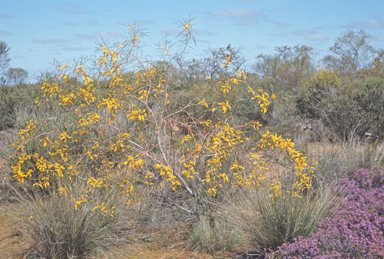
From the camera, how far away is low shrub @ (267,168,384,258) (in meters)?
3.17

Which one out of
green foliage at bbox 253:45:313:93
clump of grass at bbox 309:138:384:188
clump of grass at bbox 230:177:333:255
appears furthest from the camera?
green foliage at bbox 253:45:313:93

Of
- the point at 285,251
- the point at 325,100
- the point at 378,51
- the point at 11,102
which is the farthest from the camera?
the point at 378,51

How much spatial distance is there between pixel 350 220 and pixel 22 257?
3474 mm

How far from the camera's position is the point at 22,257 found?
4129 millimetres

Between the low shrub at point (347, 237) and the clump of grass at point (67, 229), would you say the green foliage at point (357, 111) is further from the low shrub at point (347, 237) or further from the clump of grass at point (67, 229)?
the clump of grass at point (67, 229)

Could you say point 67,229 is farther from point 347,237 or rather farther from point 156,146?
point 347,237

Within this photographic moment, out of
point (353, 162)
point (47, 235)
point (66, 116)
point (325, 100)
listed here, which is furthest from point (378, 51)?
point (47, 235)

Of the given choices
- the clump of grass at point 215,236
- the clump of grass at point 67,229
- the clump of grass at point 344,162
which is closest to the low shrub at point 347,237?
the clump of grass at point 215,236

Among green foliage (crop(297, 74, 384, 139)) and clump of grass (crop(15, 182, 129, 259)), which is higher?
green foliage (crop(297, 74, 384, 139))

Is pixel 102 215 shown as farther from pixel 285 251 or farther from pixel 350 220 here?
pixel 350 220

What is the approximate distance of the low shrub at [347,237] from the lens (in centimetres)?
317

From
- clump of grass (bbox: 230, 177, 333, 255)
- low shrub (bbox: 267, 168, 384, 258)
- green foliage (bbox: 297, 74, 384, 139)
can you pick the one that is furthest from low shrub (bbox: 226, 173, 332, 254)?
green foliage (bbox: 297, 74, 384, 139)

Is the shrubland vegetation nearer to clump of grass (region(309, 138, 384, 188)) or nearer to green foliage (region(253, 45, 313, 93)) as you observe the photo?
clump of grass (region(309, 138, 384, 188))

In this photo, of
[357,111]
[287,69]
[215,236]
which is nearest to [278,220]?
[215,236]
